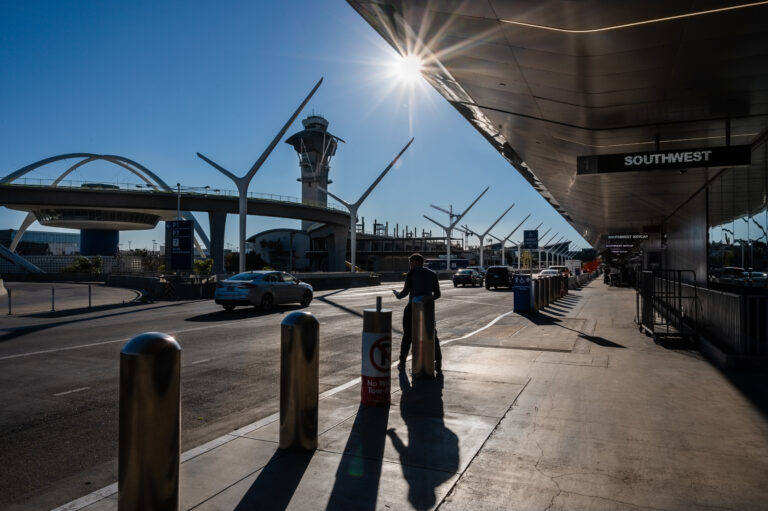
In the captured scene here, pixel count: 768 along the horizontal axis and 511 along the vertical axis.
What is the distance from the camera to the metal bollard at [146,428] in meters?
2.84

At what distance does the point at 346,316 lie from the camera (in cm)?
1727

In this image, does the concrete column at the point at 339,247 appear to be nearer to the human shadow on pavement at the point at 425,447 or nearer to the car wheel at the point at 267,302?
the car wheel at the point at 267,302

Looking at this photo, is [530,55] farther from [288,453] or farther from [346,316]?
[346,316]

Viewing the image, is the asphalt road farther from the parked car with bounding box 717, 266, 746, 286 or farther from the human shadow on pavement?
the parked car with bounding box 717, 266, 746, 286

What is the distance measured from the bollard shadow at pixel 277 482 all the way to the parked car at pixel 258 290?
1441cm

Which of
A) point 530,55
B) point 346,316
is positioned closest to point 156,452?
point 530,55

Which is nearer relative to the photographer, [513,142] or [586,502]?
[586,502]

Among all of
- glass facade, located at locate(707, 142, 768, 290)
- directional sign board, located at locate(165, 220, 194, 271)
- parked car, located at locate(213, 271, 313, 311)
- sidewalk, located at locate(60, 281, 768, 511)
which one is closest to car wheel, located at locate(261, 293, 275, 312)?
parked car, located at locate(213, 271, 313, 311)

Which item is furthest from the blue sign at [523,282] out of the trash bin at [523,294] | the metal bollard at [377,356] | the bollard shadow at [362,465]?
the bollard shadow at [362,465]

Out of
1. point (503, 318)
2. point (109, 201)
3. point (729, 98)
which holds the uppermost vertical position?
point (109, 201)

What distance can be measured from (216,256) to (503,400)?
69.1 m

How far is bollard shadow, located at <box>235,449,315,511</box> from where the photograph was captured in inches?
141

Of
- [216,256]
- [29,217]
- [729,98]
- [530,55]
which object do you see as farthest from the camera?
[29,217]

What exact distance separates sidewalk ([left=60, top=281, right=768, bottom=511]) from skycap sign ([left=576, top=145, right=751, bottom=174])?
468 cm
